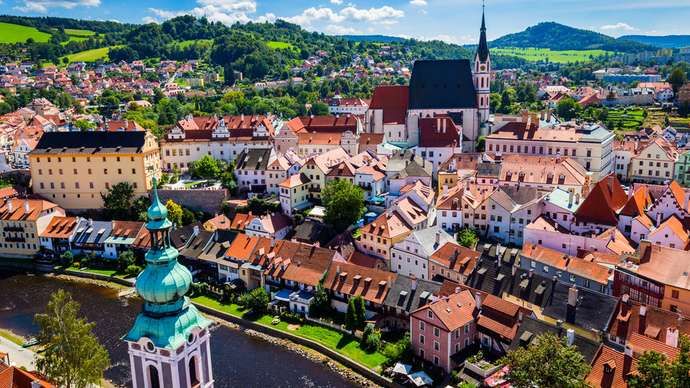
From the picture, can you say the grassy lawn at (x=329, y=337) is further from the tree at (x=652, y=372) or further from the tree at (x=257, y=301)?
the tree at (x=652, y=372)

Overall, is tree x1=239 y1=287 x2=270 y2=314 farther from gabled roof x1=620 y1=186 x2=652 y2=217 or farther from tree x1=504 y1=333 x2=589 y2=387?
gabled roof x1=620 y1=186 x2=652 y2=217

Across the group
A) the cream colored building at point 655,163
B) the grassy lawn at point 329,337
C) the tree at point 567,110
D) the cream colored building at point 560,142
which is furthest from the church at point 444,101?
the grassy lawn at point 329,337

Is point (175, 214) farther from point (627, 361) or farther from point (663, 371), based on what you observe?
point (663, 371)

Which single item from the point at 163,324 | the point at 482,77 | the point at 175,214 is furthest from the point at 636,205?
the point at 163,324

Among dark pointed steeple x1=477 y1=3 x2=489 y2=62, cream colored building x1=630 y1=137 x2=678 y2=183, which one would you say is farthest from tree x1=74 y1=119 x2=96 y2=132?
cream colored building x1=630 y1=137 x2=678 y2=183

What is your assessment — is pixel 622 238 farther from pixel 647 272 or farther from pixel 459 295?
pixel 459 295

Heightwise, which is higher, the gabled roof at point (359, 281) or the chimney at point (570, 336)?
the chimney at point (570, 336)
